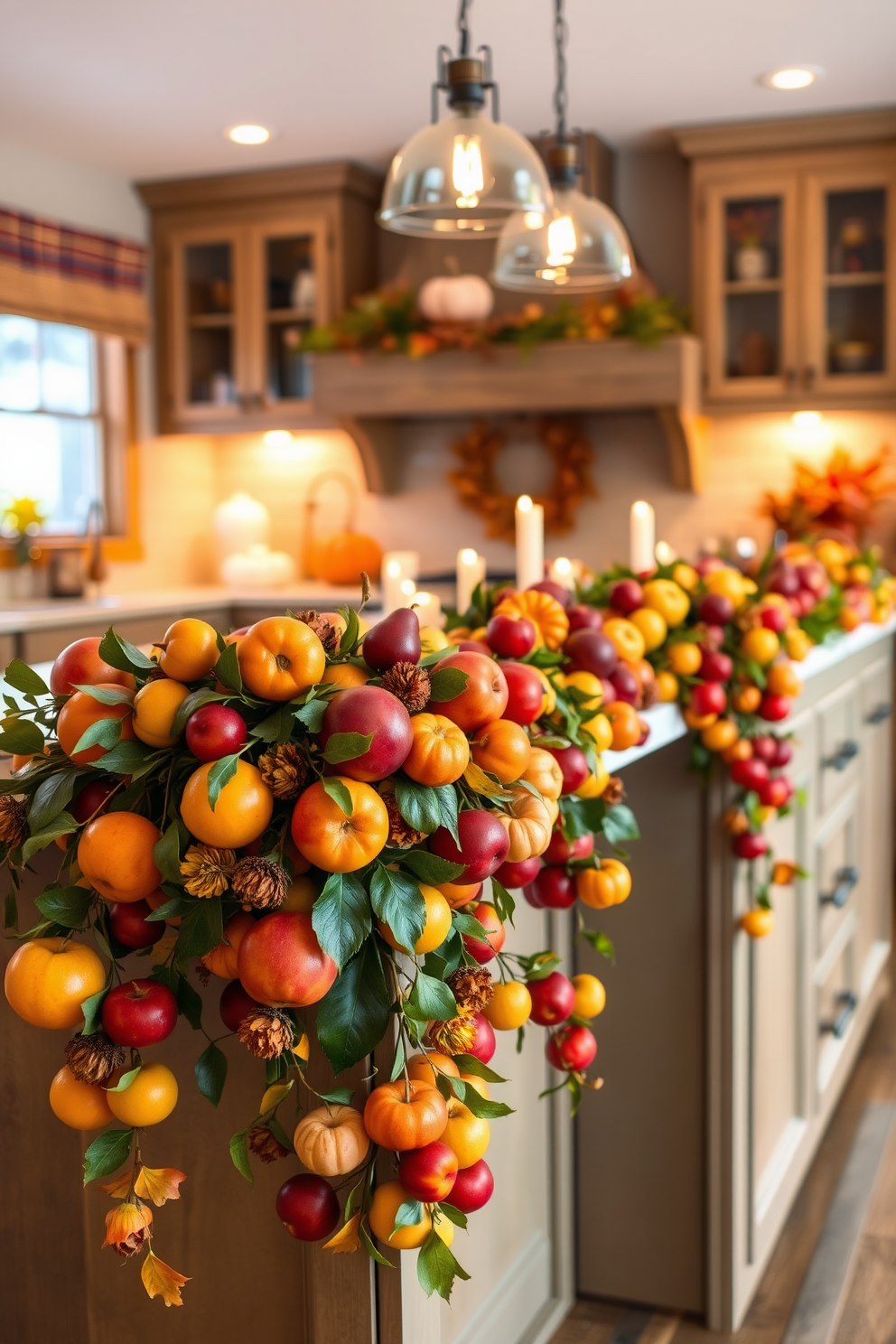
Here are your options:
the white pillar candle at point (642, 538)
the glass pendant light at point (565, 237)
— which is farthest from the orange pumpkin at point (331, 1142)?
the glass pendant light at point (565, 237)

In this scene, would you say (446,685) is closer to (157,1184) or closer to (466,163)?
(157,1184)

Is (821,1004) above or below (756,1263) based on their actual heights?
above

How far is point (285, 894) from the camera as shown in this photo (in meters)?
0.85

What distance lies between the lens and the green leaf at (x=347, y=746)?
856 mm

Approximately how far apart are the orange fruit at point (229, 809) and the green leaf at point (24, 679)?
0.60ft

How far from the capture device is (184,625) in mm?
957

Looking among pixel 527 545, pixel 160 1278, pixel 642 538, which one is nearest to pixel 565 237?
pixel 642 538

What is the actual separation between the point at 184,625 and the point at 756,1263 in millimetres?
1648

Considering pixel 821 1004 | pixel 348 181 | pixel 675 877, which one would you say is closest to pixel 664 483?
pixel 348 181

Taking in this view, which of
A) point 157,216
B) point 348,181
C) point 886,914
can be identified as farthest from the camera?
point 157,216

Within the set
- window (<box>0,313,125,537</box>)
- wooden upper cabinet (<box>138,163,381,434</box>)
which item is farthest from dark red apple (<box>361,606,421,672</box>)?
wooden upper cabinet (<box>138,163,381,434</box>)

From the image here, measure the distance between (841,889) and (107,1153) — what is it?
6.84 feet

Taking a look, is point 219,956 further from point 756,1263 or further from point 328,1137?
point 756,1263

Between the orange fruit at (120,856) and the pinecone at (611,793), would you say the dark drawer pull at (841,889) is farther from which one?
the orange fruit at (120,856)
